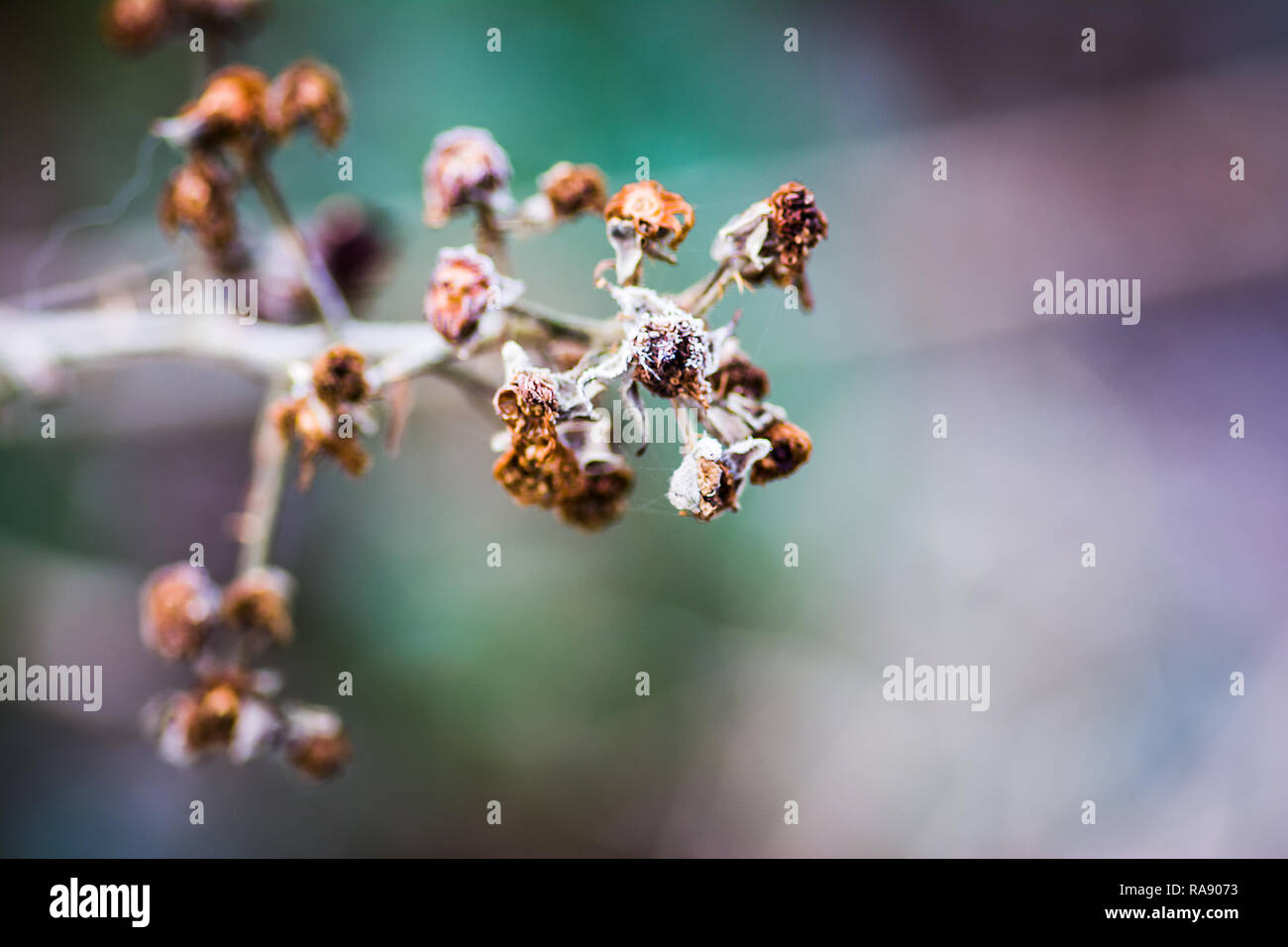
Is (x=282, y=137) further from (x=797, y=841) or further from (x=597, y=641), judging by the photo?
(x=797, y=841)

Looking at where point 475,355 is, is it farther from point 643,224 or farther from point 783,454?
point 783,454

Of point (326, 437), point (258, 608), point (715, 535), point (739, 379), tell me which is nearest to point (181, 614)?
point (258, 608)

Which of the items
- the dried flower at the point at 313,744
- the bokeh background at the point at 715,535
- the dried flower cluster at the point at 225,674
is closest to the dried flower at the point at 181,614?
the dried flower cluster at the point at 225,674

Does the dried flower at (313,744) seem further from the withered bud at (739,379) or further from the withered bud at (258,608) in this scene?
the withered bud at (739,379)

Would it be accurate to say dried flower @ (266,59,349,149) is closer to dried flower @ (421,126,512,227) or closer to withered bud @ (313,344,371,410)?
dried flower @ (421,126,512,227)
